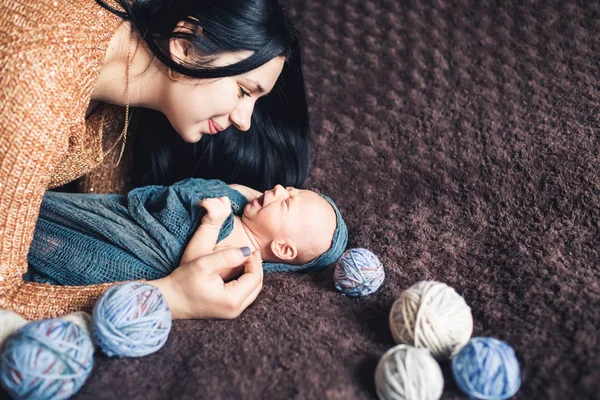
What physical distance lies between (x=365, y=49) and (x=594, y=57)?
58 cm

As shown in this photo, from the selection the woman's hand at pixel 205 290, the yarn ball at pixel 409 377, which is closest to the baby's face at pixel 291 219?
the woman's hand at pixel 205 290

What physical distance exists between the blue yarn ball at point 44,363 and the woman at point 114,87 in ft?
0.65

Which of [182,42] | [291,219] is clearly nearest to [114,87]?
[182,42]

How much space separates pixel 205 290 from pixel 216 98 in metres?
0.41

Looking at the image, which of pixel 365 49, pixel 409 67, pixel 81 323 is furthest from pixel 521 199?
pixel 81 323

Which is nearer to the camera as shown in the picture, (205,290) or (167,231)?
(205,290)

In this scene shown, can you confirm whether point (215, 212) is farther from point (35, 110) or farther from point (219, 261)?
point (35, 110)

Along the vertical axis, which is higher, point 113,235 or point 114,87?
point 114,87

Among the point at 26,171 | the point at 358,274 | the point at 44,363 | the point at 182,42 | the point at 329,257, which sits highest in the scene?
the point at 182,42

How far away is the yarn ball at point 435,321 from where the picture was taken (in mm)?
975

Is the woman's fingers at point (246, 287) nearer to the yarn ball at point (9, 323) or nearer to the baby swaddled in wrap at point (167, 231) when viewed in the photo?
the baby swaddled in wrap at point (167, 231)

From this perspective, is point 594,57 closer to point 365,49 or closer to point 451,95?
point 451,95

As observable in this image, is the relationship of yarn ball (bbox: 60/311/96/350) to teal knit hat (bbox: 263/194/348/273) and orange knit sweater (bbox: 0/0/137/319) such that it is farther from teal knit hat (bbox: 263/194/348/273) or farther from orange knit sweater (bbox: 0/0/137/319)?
teal knit hat (bbox: 263/194/348/273)

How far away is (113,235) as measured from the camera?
128 centimetres
